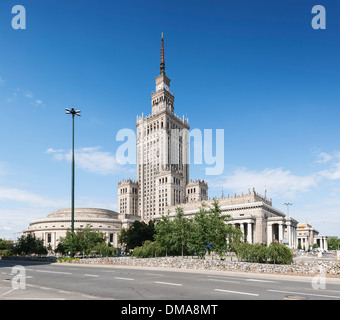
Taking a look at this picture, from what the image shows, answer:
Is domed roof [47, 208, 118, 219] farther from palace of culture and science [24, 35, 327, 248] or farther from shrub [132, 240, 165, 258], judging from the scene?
shrub [132, 240, 165, 258]

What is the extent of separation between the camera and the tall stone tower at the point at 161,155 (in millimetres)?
156500

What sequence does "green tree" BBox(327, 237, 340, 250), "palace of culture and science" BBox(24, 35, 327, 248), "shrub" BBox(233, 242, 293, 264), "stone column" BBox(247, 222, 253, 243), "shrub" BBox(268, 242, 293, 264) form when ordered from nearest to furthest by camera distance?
"shrub" BBox(268, 242, 293, 264) < "shrub" BBox(233, 242, 293, 264) < "stone column" BBox(247, 222, 253, 243) < "palace of culture and science" BBox(24, 35, 327, 248) < "green tree" BBox(327, 237, 340, 250)

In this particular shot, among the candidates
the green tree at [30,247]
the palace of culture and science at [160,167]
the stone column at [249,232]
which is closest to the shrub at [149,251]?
the green tree at [30,247]

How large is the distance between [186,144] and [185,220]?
13772 cm

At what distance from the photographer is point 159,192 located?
15775cm

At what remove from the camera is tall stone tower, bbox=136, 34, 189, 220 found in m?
156

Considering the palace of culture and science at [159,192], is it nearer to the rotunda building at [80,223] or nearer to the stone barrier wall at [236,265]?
the rotunda building at [80,223]

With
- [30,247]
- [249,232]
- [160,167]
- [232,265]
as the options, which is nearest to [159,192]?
[160,167]

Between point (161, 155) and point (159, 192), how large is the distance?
68.4 ft

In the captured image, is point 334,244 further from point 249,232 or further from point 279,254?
point 279,254

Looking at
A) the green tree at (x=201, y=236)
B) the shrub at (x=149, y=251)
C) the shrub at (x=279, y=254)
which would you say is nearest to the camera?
the shrub at (x=279, y=254)

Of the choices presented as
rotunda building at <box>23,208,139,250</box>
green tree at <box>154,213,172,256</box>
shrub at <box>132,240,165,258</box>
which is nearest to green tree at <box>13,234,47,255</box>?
shrub at <box>132,240,165,258</box>

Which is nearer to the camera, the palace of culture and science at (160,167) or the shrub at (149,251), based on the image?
the shrub at (149,251)

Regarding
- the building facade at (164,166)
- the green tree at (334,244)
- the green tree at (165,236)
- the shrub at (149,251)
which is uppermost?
the building facade at (164,166)
